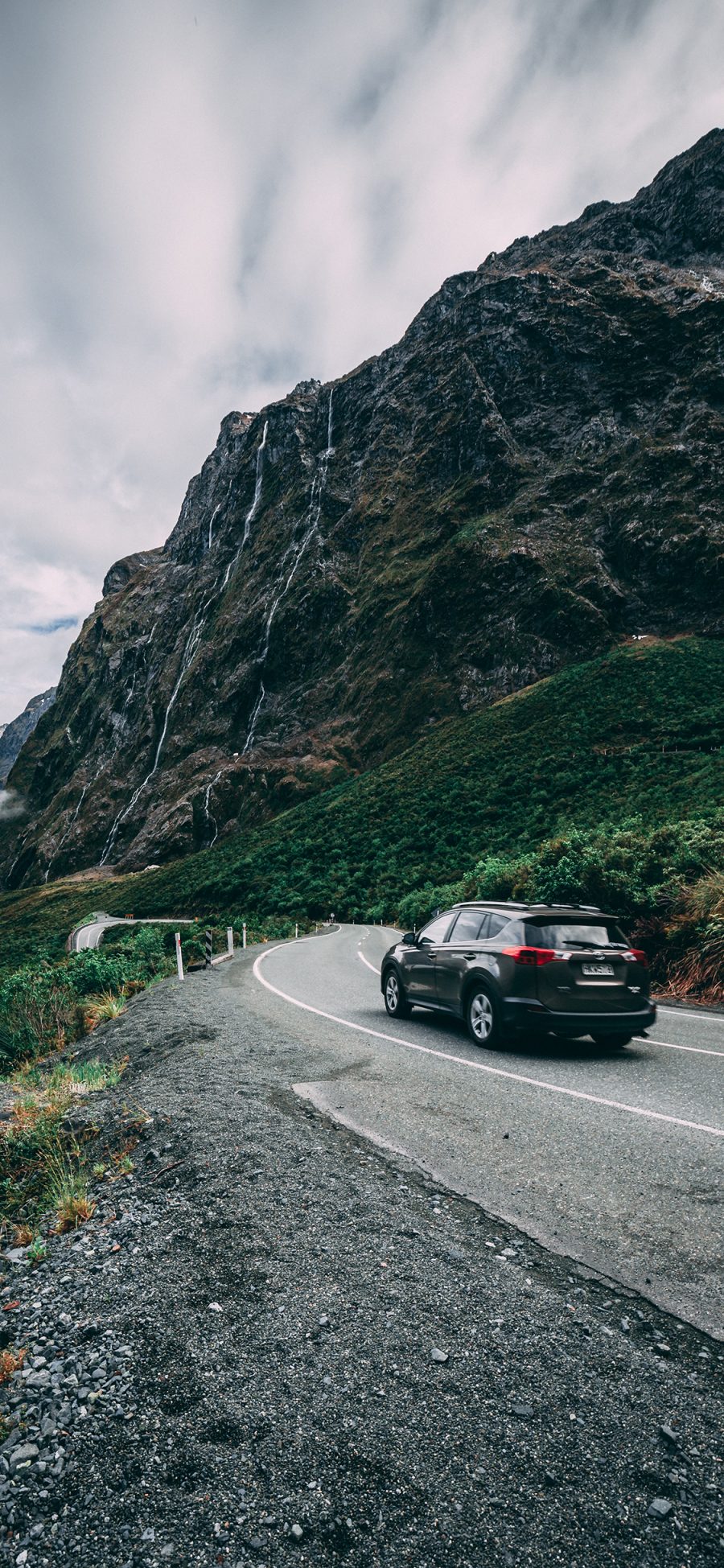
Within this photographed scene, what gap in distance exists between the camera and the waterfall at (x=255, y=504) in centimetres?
9812

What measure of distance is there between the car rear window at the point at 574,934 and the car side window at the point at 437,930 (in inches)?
67.7

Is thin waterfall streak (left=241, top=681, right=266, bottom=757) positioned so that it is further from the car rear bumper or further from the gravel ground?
the gravel ground

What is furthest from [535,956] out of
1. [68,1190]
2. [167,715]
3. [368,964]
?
[167,715]

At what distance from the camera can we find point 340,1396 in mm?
2330

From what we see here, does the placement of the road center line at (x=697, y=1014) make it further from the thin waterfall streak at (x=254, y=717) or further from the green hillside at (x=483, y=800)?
the thin waterfall streak at (x=254, y=717)

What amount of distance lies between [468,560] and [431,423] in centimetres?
2561

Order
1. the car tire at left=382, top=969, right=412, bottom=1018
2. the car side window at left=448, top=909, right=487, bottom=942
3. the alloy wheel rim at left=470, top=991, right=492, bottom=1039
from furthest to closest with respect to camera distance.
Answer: the car tire at left=382, top=969, right=412, bottom=1018, the car side window at left=448, top=909, right=487, bottom=942, the alloy wheel rim at left=470, top=991, right=492, bottom=1039

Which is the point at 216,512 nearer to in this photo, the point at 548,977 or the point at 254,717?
the point at 254,717

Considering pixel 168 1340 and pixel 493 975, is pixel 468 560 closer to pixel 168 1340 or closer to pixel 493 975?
pixel 493 975

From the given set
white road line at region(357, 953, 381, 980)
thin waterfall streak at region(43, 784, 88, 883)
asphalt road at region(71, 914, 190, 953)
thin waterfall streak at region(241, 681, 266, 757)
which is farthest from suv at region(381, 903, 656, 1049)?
thin waterfall streak at region(43, 784, 88, 883)

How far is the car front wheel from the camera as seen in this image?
24.3ft

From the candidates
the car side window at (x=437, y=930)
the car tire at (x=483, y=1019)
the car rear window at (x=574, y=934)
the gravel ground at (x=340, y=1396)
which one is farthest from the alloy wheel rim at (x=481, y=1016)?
the gravel ground at (x=340, y=1396)

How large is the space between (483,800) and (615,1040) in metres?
32.7

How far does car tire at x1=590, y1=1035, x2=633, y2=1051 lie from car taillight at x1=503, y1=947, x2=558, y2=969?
1.28m
